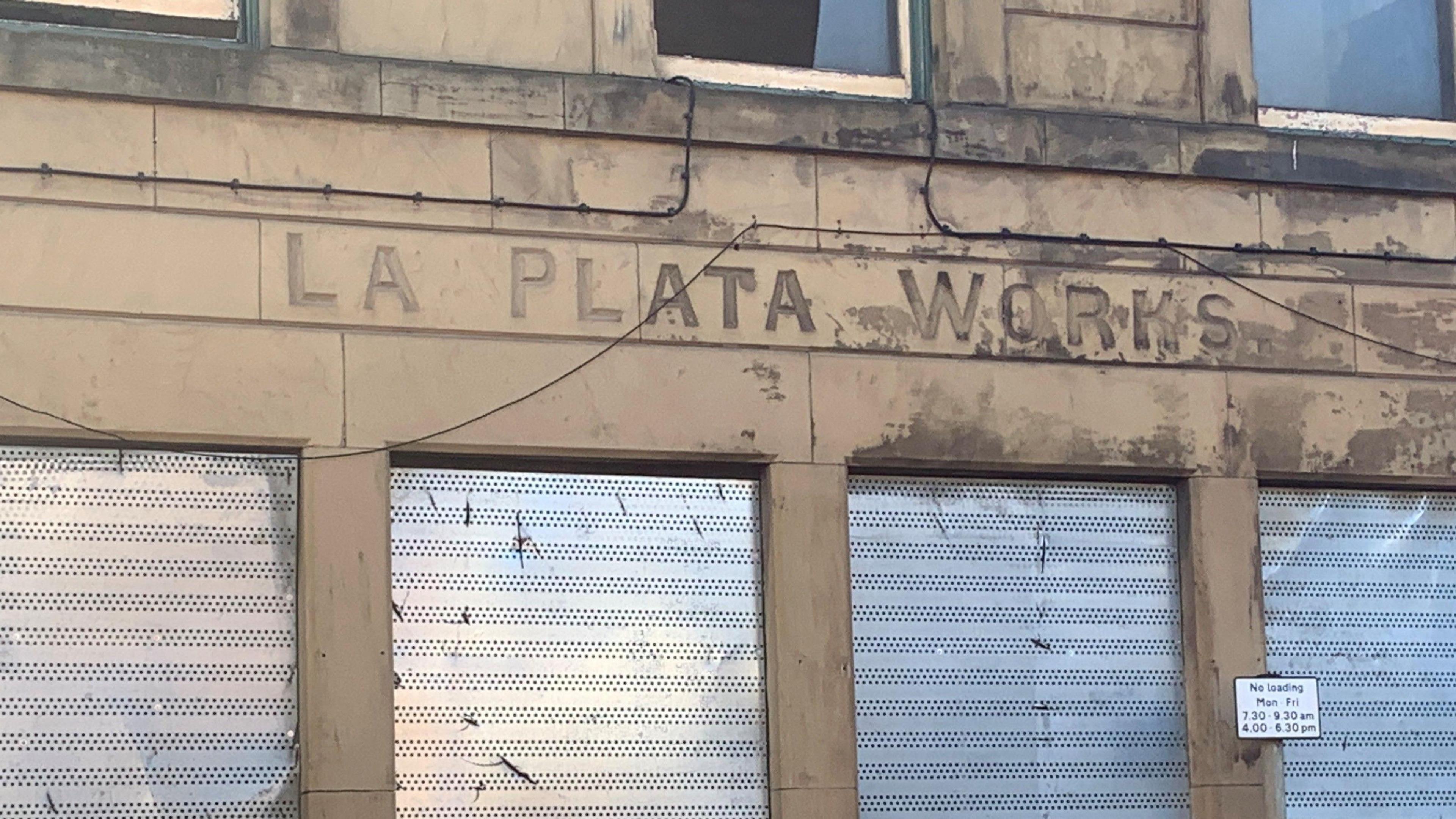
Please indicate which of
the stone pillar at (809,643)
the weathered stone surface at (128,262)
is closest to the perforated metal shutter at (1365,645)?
the stone pillar at (809,643)

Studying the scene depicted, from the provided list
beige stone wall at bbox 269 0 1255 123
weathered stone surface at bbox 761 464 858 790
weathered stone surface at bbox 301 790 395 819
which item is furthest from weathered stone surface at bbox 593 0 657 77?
weathered stone surface at bbox 301 790 395 819

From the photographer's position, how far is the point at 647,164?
10984mm

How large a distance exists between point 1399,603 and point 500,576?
4534 mm

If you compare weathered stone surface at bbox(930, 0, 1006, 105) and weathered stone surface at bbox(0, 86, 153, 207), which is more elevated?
weathered stone surface at bbox(930, 0, 1006, 105)

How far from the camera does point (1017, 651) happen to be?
1145 cm

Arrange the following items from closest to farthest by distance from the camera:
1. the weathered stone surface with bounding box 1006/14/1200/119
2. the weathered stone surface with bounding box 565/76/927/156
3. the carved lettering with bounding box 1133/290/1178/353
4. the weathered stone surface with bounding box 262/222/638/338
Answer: the weathered stone surface with bounding box 262/222/638/338, the weathered stone surface with bounding box 565/76/927/156, the carved lettering with bounding box 1133/290/1178/353, the weathered stone surface with bounding box 1006/14/1200/119

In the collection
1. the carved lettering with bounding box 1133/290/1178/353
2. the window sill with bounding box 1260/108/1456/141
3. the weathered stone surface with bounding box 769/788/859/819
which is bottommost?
the weathered stone surface with bounding box 769/788/859/819

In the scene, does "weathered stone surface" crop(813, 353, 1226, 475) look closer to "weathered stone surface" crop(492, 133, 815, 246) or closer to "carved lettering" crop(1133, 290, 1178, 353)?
"carved lettering" crop(1133, 290, 1178, 353)

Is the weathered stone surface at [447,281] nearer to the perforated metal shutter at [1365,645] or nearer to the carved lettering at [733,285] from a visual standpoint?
the carved lettering at [733,285]

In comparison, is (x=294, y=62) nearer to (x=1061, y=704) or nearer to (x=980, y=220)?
(x=980, y=220)

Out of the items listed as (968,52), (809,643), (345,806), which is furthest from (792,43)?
(345,806)

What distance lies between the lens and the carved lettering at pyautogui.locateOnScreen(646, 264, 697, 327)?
10.9 metres

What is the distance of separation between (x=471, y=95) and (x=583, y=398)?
4.63ft

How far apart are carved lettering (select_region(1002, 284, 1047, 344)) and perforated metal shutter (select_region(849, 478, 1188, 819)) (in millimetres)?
709
